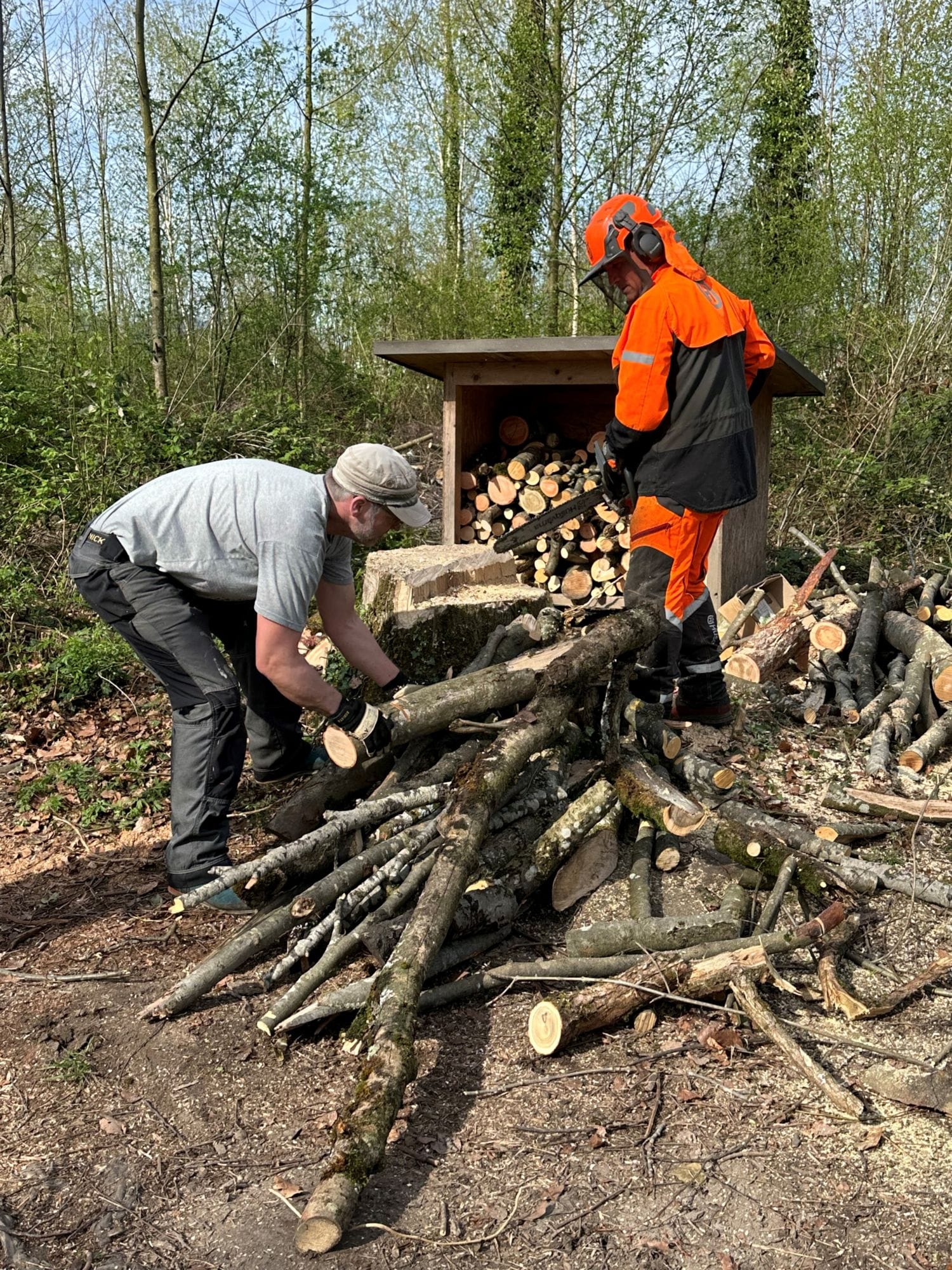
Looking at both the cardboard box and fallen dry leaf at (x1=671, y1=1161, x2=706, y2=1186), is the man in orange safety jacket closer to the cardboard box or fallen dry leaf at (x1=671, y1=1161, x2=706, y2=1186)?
the cardboard box

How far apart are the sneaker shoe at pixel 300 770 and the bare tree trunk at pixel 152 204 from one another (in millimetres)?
5536

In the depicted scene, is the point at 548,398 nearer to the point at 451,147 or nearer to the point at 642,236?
the point at 642,236

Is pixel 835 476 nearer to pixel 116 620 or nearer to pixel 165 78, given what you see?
pixel 116 620

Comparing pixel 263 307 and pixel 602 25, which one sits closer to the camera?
pixel 263 307

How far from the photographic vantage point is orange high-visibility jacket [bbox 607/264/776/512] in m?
4.80

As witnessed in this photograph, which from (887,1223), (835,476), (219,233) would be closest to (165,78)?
(219,233)

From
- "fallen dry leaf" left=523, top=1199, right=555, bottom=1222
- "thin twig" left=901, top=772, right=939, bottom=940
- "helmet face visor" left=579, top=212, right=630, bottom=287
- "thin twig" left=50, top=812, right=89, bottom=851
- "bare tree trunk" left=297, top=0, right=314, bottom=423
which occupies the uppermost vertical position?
"bare tree trunk" left=297, top=0, right=314, bottom=423

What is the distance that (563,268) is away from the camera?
1395 cm

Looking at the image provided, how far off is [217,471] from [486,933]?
2005mm

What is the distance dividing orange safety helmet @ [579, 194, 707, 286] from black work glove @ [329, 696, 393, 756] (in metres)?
2.63

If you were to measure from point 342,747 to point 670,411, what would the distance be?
8.28ft

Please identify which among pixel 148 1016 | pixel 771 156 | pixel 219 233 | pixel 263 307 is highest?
pixel 771 156

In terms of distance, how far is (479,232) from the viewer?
53.0 ft

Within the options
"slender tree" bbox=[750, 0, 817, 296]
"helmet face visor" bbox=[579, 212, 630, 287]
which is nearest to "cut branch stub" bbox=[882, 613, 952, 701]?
"helmet face visor" bbox=[579, 212, 630, 287]
